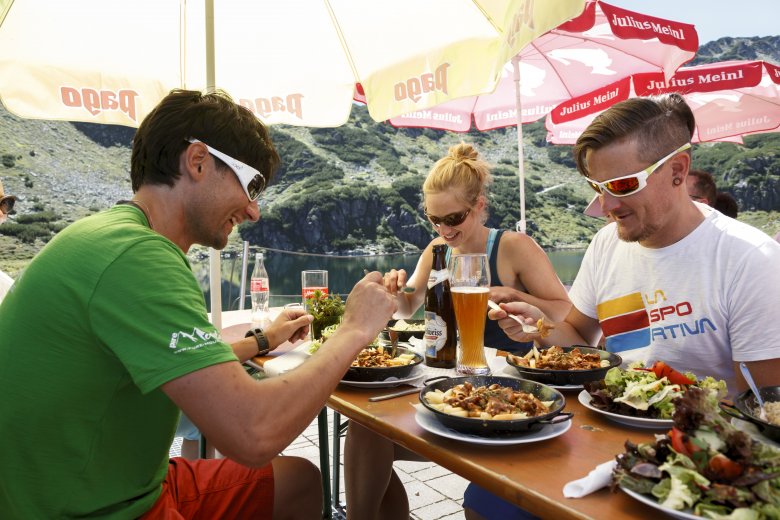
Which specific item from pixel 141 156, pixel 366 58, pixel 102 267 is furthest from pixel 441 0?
pixel 102 267

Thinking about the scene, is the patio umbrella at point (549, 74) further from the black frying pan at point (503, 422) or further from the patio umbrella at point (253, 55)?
the black frying pan at point (503, 422)

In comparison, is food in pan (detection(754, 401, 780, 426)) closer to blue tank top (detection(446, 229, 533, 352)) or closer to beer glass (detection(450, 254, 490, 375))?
beer glass (detection(450, 254, 490, 375))

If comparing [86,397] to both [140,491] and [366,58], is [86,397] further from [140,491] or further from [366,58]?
[366,58]

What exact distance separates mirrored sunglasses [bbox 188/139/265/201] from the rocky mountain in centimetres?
5380

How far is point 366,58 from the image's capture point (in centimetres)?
373

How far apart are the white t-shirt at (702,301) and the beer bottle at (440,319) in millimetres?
702

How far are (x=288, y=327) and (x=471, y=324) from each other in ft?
2.86

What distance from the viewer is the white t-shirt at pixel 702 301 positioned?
175 centimetres

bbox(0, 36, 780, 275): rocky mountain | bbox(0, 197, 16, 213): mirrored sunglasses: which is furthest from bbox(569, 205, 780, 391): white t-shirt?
bbox(0, 36, 780, 275): rocky mountain

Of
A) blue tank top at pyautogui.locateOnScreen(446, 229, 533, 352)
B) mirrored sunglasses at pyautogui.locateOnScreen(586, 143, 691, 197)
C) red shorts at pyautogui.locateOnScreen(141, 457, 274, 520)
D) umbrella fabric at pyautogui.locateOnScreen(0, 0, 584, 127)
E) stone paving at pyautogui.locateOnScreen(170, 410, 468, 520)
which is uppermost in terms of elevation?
umbrella fabric at pyautogui.locateOnScreen(0, 0, 584, 127)

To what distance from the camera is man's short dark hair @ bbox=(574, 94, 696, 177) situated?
76.6 inches

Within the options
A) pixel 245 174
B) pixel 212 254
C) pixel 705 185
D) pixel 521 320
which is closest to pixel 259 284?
pixel 212 254

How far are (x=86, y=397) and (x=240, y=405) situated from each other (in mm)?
397

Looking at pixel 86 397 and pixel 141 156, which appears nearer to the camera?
pixel 86 397
